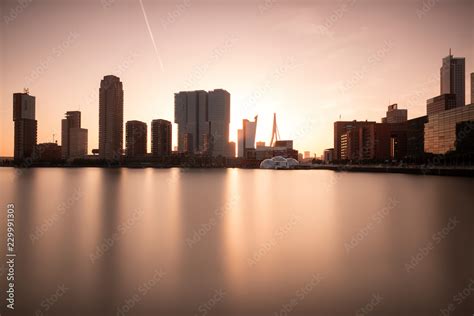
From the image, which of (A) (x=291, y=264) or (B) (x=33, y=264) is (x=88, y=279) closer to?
(B) (x=33, y=264)

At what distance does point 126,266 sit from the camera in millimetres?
19672

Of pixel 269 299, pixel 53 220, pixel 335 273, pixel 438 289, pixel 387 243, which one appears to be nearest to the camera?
pixel 269 299

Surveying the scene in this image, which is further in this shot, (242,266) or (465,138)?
(465,138)

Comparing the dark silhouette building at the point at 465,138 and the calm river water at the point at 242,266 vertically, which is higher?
the dark silhouette building at the point at 465,138

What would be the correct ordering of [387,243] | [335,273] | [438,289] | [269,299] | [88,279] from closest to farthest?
[269,299] < [438,289] < [88,279] < [335,273] < [387,243]

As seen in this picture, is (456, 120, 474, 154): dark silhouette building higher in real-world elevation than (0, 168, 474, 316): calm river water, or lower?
Answer: higher

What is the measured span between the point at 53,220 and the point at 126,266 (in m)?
21.4

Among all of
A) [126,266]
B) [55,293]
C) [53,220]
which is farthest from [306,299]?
[53,220]

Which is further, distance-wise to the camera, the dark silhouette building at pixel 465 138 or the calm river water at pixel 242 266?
the dark silhouette building at pixel 465 138

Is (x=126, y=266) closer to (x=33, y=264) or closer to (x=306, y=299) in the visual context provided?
(x=33, y=264)

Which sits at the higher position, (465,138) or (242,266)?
(465,138)

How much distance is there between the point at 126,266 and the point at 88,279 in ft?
8.45

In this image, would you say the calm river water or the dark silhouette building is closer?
the calm river water

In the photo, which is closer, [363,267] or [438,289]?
[438,289]
